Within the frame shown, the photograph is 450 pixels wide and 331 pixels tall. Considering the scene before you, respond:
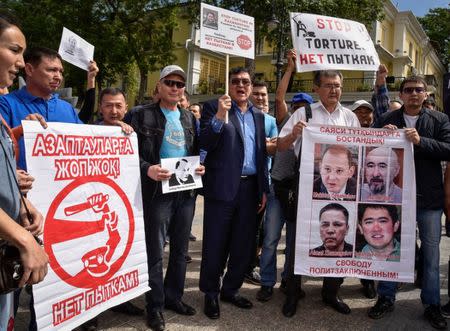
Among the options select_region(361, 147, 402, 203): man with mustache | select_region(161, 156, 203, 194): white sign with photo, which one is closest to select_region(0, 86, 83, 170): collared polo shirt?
select_region(161, 156, 203, 194): white sign with photo

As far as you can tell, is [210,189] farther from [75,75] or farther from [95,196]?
[75,75]

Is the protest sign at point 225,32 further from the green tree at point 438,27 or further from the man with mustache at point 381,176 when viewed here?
the green tree at point 438,27

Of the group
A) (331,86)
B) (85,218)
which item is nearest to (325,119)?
(331,86)

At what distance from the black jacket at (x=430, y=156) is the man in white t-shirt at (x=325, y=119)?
594 millimetres

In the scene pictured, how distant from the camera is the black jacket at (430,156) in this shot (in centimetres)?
339

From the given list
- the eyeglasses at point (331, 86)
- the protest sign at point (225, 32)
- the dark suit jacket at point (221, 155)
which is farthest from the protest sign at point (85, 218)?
the eyeglasses at point (331, 86)

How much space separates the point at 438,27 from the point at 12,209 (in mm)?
50900

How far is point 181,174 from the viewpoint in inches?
128

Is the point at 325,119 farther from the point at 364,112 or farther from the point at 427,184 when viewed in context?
the point at 364,112

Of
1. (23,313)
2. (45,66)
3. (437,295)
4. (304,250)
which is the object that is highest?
(45,66)

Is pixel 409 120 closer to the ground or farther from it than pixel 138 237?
farther from it

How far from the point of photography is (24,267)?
1448 mm

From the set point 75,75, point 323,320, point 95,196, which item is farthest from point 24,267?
point 75,75

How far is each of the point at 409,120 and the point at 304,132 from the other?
1.04m
